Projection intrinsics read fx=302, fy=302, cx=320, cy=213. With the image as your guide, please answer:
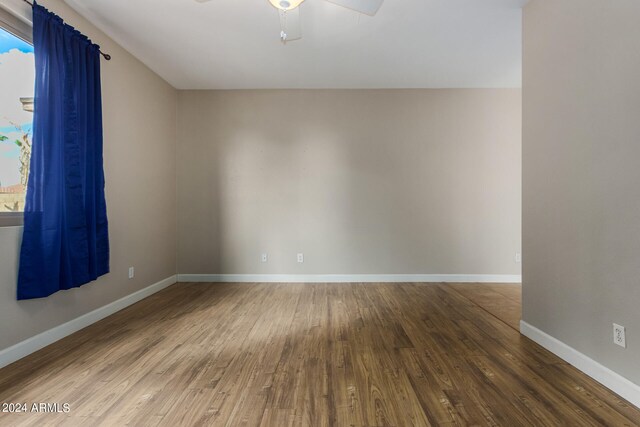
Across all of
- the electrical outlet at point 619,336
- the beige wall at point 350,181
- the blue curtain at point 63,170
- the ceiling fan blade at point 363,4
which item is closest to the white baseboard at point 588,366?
the electrical outlet at point 619,336

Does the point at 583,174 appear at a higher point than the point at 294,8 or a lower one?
lower

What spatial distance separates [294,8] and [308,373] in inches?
93.4

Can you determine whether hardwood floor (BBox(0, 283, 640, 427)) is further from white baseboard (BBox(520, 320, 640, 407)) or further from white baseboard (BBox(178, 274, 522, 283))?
white baseboard (BBox(178, 274, 522, 283))

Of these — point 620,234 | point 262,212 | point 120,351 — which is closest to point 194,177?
point 262,212

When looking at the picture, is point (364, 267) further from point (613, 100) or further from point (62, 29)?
point (62, 29)

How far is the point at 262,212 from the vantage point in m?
4.33

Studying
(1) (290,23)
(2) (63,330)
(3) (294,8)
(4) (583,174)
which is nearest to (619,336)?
(4) (583,174)

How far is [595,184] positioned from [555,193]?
32 centimetres

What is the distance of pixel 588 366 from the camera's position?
183 centimetres

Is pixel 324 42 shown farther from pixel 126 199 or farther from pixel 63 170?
pixel 126 199

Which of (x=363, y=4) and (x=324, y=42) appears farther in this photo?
(x=324, y=42)

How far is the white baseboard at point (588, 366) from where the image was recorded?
5.17ft

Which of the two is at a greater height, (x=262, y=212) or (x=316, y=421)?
(x=262, y=212)

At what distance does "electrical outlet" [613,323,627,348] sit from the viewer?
1.62 m
